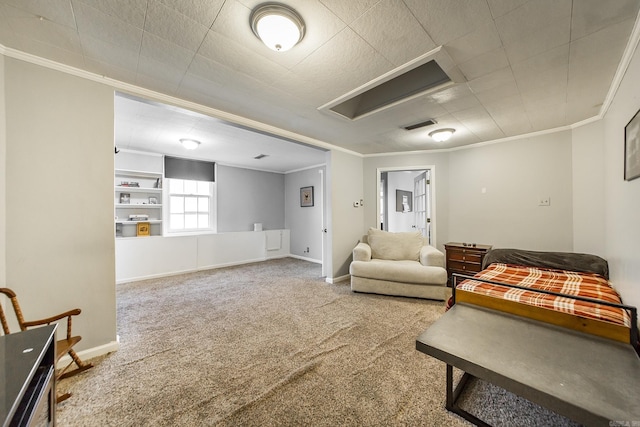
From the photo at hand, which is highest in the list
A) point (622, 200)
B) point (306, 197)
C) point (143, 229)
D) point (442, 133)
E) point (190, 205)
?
point (442, 133)

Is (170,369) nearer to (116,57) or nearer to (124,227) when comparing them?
(116,57)

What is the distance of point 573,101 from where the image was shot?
2502mm

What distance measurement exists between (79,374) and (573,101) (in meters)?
5.11

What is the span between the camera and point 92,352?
1.97 metres

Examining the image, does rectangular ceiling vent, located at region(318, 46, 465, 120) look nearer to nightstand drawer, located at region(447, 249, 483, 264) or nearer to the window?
nightstand drawer, located at region(447, 249, 483, 264)

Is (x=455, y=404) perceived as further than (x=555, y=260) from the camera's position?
No

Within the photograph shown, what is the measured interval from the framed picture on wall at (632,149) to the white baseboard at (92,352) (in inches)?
165

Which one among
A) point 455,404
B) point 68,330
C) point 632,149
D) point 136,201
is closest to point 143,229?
point 136,201

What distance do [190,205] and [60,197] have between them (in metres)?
3.62

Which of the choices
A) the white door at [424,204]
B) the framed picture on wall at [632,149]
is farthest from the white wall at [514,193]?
the framed picture on wall at [632,149]

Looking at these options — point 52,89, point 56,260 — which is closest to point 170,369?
point 56,260

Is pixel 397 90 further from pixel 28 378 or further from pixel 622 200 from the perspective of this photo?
pixel 28 378

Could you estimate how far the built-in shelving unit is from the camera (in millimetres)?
4457

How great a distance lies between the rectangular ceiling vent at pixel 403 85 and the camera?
6.17 feet
